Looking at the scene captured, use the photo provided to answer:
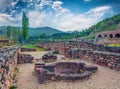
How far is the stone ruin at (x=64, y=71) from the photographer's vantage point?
1091cm

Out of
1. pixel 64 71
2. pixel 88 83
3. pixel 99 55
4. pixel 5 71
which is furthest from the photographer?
pixel 99 55

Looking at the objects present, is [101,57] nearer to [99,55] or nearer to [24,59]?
[99,55]

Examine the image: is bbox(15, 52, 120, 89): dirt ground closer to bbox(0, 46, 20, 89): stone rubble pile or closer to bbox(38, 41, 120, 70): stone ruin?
bbox(0, 46, 20, 89): stone rubble pile

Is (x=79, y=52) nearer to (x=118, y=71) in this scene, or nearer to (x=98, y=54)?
(x=98, y=54)

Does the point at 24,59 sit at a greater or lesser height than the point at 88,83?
greater

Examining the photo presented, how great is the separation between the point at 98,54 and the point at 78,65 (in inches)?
78.7

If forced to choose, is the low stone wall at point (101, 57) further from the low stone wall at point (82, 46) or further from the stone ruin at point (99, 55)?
the low stone wall at point (82, 46)

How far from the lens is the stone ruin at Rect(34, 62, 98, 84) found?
10.9 metres

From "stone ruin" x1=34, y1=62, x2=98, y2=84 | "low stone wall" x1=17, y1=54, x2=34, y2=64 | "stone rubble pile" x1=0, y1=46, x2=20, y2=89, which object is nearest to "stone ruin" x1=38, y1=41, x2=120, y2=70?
"stone ruin" x1=34, y1=62, x2=98, y2=84

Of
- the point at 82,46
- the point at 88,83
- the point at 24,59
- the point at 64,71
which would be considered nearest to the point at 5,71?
the point at 88,83

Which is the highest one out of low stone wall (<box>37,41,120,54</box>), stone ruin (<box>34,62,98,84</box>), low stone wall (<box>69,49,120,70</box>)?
low stone wall (<box>37,41,120,54</box>)

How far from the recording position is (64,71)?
45.0 feet

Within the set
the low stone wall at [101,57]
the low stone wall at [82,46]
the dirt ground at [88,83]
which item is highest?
the low stone wall at [82,46]

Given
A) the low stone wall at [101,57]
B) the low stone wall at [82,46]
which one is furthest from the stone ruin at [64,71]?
the low stone wall at [82,46]
